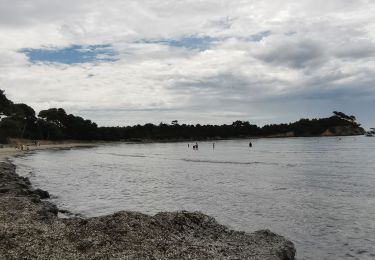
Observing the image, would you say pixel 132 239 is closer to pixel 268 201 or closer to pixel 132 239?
pixel 132 239

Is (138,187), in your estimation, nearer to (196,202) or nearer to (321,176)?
(196,202)

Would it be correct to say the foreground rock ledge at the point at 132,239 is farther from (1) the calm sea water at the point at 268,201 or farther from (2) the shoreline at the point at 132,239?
(1) the calm sea water at the point at 268,201

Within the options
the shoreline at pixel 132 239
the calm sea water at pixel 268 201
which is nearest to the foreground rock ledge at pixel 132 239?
the shoreline at pixel 132 239

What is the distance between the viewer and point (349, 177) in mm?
39344

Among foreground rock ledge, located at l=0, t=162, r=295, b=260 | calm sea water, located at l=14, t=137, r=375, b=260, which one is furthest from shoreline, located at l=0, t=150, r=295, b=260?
calm sea water, located at l=14, t=137, r=375, b=260

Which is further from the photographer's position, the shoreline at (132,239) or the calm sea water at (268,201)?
the calm sea water at (268,201)

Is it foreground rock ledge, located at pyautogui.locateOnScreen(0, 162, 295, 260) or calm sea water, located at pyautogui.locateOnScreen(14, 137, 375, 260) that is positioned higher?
foreground rock ledge, located at pyautogui.locateOnScreen(0, 162, 295, 260)

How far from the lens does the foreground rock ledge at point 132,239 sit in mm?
11141

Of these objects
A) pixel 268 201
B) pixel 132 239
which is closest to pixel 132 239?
pixel 132 239

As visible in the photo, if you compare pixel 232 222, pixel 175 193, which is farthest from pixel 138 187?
pixel 232 222

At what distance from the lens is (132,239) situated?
40.2 ft

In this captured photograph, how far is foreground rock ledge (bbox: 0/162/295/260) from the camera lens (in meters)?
11.1

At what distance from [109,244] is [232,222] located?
901 cm

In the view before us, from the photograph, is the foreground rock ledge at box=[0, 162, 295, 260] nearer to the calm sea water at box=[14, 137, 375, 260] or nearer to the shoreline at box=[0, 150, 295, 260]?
the shoreline at box=[0, 150, 295, 260]
